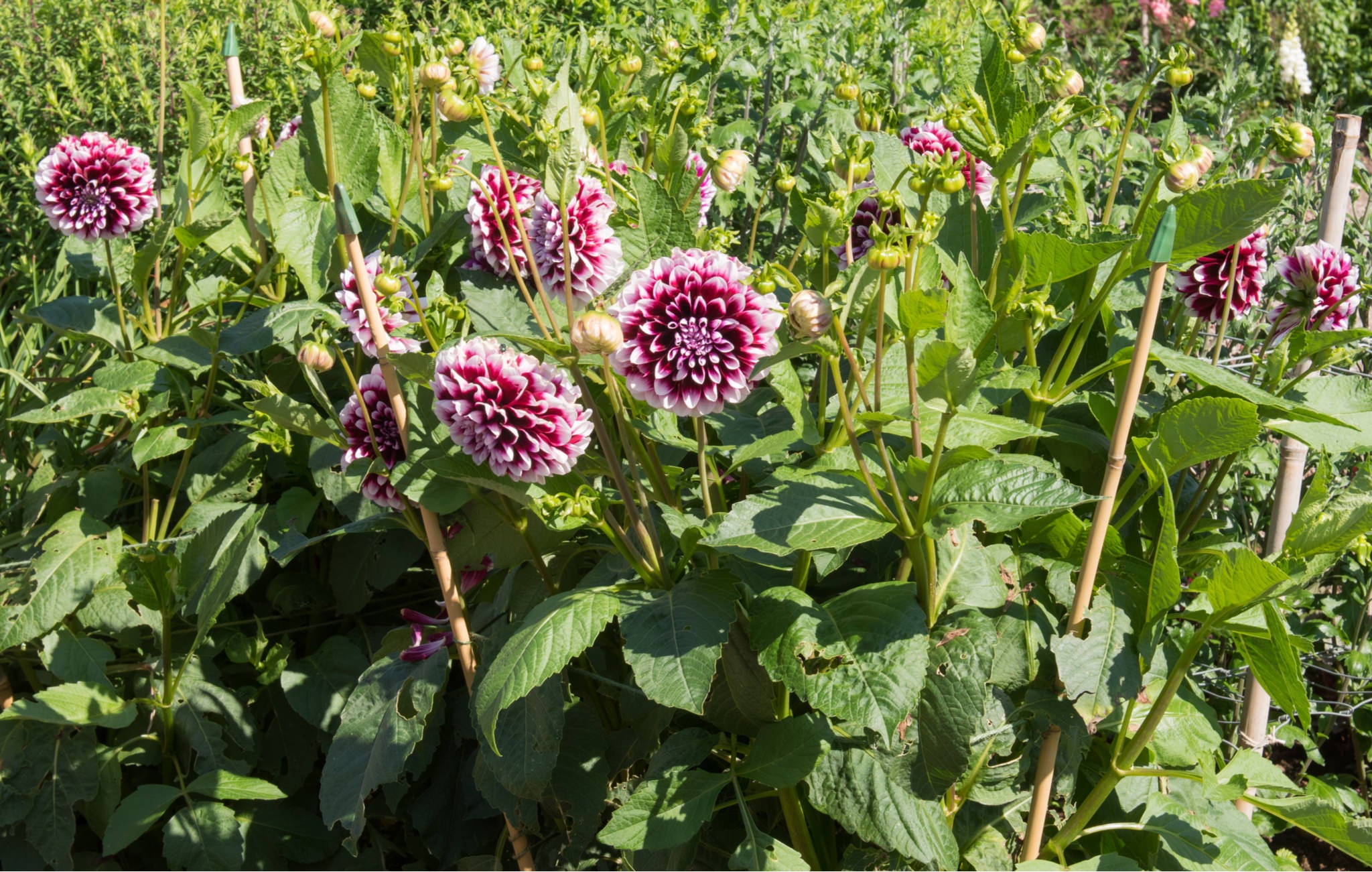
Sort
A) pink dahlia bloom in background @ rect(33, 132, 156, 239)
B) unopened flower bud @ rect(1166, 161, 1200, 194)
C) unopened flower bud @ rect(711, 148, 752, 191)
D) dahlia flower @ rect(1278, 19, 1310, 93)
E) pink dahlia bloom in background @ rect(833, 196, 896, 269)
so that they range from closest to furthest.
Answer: unopened flower bud @ rect(1166, 161, 1200, 194) < unopened flower bud @ rect(711, 148, 752, 191) < pink dahlia bloom in background @ rect(833, 196, 896, 269) < pink dahlia bloom in background @ rect(33, 132, 156, 239) < dahlia flower @ rect(1278, 19, 1310, 93)

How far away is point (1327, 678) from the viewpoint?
7.45 feet

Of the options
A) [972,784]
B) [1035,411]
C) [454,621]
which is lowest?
[972,784]

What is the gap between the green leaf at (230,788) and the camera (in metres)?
1.57

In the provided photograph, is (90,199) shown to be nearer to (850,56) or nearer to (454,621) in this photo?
(454,621)

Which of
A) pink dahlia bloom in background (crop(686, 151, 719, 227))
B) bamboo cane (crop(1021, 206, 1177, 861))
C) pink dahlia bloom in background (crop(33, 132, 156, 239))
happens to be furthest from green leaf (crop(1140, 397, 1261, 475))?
pink dahlia bloom in background (crop(33, 132, 156, 239))

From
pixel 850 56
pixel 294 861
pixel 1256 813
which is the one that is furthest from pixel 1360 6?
pixel 294 861

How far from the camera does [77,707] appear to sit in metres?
1.57

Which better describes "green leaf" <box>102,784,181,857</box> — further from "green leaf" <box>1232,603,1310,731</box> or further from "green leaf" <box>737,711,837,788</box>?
"green leaf" <box>1232,603,1310,731</box>

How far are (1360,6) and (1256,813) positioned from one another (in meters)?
5.99

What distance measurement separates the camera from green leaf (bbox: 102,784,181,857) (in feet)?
5.08

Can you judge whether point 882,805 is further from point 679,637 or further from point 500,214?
point 500,214

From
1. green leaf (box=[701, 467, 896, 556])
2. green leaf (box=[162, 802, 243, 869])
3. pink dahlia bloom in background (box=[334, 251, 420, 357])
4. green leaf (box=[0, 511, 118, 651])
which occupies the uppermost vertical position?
pink dahlia bloom in background (box=[334, 251, 420, 357])

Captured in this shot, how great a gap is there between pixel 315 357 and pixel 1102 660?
1.00 m

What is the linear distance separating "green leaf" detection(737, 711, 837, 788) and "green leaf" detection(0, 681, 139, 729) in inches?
37.3
